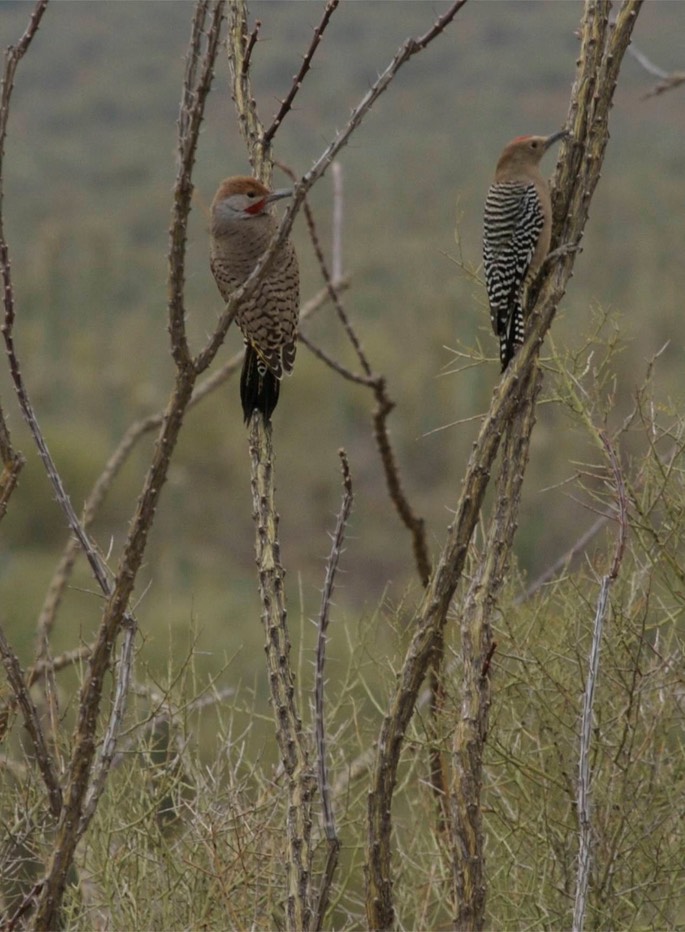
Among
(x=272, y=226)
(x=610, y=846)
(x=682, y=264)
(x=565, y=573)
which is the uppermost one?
(x=682, y=264)

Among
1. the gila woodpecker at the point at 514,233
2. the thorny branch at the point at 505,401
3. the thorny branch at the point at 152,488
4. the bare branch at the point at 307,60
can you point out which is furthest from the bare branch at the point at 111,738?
the gila woodpecker at the point at 514,233

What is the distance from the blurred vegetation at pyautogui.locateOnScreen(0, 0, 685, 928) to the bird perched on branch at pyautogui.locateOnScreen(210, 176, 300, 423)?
254 millimetres

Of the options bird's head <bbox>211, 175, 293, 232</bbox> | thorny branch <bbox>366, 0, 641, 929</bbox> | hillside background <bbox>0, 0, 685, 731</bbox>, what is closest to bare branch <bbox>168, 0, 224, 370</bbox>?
thorny branch <bbox>366, 0, 641, 929</bbox>

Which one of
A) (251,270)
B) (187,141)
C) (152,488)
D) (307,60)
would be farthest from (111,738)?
(251,270)

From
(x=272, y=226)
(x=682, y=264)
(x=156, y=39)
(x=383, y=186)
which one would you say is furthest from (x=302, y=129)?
(x=272, y=226)

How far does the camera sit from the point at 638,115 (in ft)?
169

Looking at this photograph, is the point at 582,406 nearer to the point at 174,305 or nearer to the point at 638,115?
the point at 174,305

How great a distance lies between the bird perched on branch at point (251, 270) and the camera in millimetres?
3941

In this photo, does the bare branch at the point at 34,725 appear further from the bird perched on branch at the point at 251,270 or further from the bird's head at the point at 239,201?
the bird's head at the point at 239,201

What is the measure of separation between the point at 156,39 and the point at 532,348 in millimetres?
49670

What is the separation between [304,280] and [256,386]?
91.6ft

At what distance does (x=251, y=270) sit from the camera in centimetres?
400

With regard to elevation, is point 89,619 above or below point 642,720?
above

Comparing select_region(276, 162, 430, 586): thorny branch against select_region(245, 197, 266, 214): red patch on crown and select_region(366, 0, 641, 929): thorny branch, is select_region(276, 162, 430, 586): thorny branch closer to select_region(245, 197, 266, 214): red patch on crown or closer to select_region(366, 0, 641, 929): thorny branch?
select_region(245, 197, 266, 214): red patch on crown
